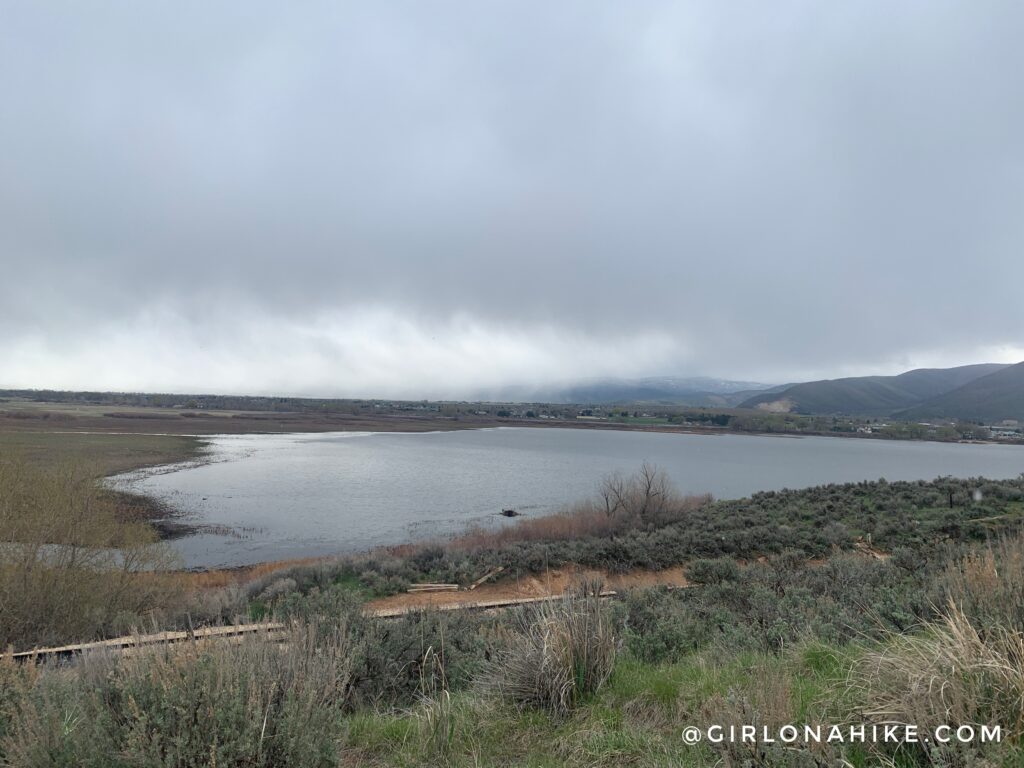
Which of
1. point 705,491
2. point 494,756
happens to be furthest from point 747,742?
point 705,491

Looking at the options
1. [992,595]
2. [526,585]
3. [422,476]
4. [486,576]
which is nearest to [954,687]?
[992,595]

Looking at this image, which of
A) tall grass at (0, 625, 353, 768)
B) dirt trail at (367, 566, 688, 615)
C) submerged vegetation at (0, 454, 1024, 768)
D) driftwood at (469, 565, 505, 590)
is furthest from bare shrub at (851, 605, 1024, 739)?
driftwood at (469, 565, 505, 590)

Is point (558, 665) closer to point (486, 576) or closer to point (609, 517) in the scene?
point (486, 576)

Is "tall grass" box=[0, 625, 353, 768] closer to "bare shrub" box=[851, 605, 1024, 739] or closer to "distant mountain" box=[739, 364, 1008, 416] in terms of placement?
"bare shrub" box=[851, 605, 1024, 739]

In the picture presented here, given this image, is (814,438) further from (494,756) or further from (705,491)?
(494,756)

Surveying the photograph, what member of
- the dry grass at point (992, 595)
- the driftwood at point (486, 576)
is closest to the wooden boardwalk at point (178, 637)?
the dry grass at point (992, 595)

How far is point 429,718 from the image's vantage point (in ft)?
11.6

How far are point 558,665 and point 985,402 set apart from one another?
17571 cm

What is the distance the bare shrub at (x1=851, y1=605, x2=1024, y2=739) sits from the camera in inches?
101

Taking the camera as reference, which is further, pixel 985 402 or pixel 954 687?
pixel 985 402

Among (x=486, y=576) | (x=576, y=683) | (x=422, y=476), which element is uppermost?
(x=576, y=683)

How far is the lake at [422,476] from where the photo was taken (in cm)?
2630

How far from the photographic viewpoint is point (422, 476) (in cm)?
4291

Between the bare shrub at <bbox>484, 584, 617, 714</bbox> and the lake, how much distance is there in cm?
2061
